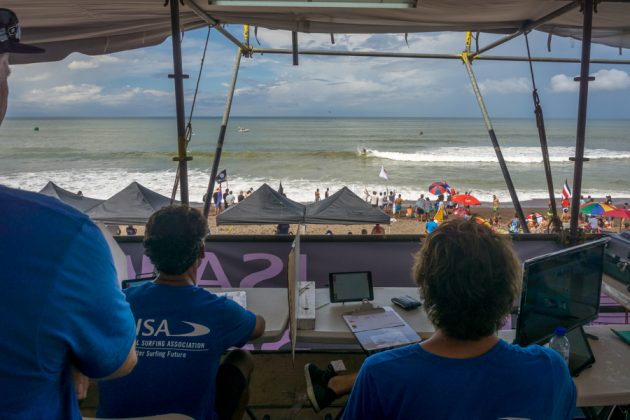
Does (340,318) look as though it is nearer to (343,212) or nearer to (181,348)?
(181,348)

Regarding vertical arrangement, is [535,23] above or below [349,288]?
above

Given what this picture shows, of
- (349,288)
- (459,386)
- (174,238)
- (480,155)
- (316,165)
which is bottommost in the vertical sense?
(316,165)

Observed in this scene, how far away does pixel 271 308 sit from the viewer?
266 cm

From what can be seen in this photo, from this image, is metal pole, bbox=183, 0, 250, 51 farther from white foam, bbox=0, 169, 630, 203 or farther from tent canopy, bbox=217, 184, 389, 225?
white foam, bbox=0, 169, 630, 203

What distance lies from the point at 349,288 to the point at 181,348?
1315 millimetres

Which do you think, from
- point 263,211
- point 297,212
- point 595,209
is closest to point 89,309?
point 297,212

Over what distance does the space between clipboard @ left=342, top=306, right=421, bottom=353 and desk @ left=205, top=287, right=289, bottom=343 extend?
1.14ft

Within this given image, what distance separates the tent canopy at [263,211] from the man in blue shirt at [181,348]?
836cm

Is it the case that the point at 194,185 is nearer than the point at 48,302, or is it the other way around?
the point at 48,302

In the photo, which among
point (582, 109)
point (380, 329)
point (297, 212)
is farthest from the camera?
point (297, 212)

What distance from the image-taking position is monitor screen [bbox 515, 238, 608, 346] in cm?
183

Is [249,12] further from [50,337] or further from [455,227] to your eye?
[50,337]

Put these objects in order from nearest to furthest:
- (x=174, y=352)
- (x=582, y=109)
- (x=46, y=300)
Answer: (x=46, y=300), (x=174, y=352), (x=582, y=109)

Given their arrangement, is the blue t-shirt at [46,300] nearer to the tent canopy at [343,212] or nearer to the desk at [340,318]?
the desk at [340,318]
